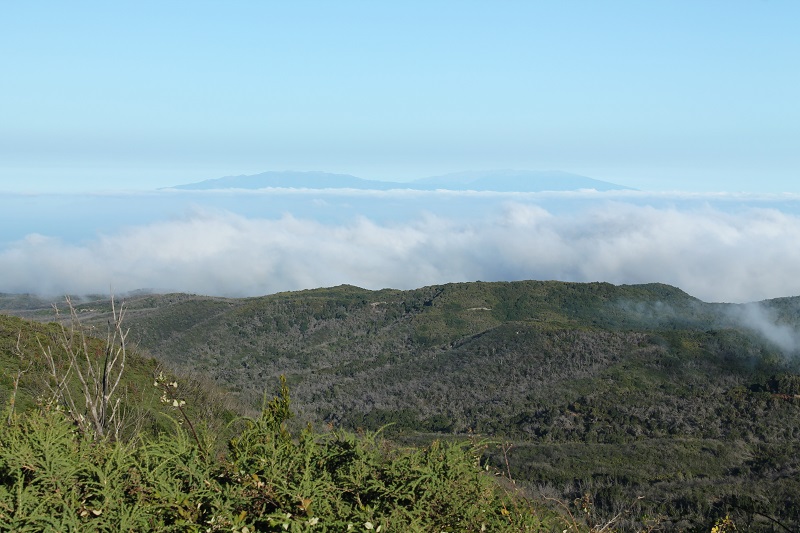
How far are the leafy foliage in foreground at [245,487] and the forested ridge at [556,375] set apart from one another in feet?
20.6

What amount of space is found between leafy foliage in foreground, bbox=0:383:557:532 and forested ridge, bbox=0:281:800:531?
6.27 m

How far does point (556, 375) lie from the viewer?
242 feet

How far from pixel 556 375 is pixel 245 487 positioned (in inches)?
2850

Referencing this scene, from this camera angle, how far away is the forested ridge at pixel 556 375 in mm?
41125

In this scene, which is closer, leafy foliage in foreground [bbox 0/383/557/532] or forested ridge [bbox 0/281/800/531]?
leafy foliage in foreground [bbox 0/383/557/532]

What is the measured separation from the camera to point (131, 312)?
121 m

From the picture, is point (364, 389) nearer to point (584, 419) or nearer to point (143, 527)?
point (584, 419)

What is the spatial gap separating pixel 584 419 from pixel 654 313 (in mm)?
55838

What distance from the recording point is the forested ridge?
41.1 meters

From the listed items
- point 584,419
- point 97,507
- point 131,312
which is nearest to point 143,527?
point 97,507

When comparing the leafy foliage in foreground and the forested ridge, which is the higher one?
the leafy foliage in foreground

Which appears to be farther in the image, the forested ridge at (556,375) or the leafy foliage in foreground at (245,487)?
the forested ridge at (556,375)

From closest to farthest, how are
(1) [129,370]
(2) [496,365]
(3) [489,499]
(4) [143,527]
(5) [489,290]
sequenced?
(4) [143,527]
(3) [489,499]
(1) [129,370]
(2) [496,365]
(5) [489,290]

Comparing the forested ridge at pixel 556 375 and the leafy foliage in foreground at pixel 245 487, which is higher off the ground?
the leafy foliage in foreground at pixel 245 487
